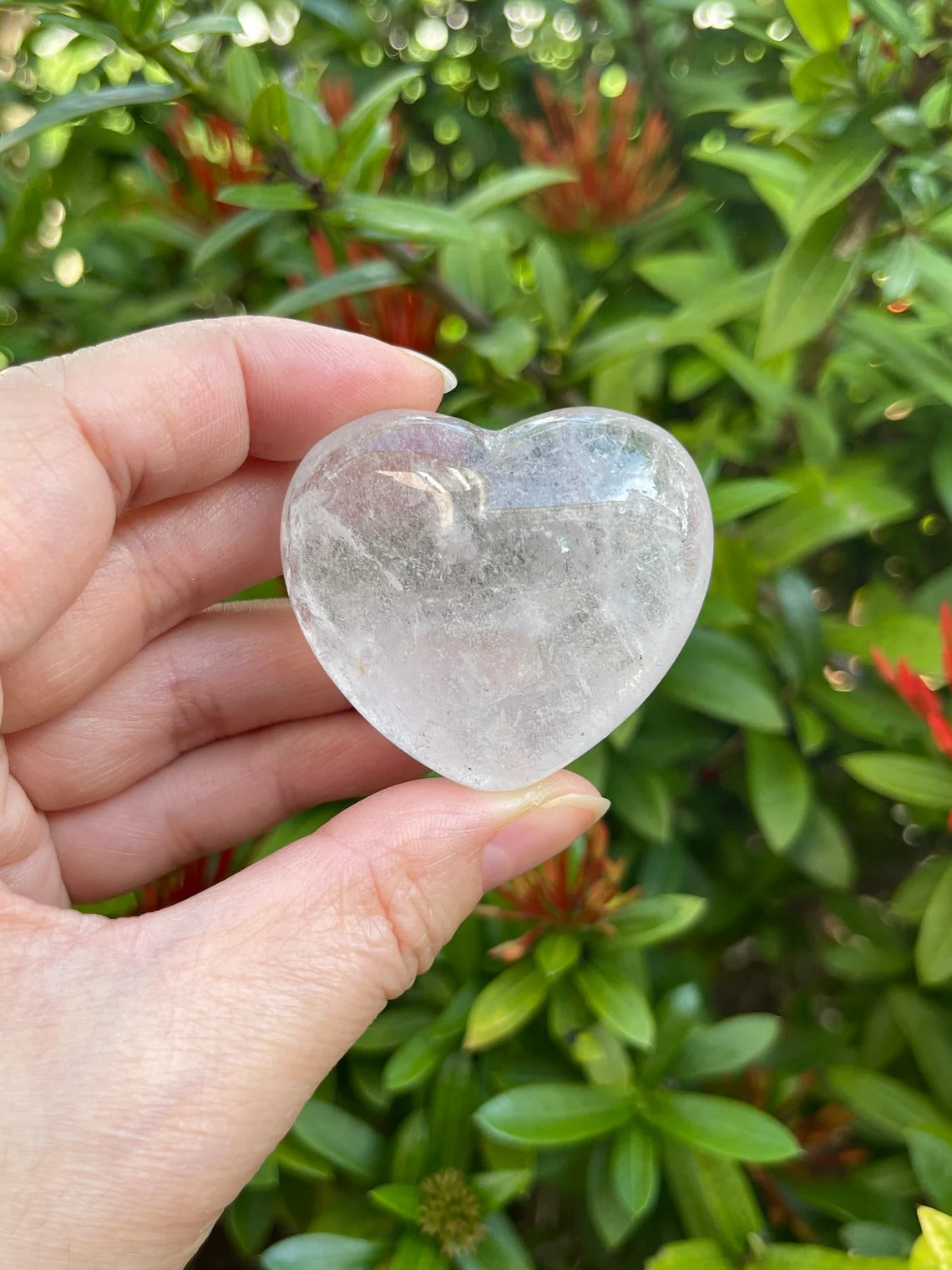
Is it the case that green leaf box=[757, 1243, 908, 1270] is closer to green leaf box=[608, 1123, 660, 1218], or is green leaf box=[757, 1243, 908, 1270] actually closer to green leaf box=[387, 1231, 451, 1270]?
green leaf box=[608, 1123, 660, 1218]

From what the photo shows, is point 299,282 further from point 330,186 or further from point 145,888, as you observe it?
point 145,888

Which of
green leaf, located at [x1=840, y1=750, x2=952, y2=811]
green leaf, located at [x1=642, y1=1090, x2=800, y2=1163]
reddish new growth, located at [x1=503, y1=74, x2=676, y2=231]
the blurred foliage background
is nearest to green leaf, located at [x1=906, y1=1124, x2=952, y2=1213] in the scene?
the blurred foliage background

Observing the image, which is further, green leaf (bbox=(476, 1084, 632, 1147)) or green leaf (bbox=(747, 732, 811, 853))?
green leaf (bbox=(747, 732, 811, 853))

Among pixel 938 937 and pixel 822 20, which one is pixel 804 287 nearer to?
pixel 822 20

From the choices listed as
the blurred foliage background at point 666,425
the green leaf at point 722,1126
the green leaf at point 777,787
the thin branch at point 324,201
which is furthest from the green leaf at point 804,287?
the green leaf at point 722,1126

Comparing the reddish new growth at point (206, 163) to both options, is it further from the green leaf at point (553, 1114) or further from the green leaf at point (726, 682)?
the green leaf at point (553, 1114)

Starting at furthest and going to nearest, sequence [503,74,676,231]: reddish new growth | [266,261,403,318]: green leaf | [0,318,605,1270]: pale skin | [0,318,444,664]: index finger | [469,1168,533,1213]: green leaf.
Answer: [503,74,676,231]: reddish new growth → [266,261,403,318]: green leaf → [469,1168,533,1213]: green leaf → [0,318,444,664]: index finger → [0,318,605,1270]: pale skin

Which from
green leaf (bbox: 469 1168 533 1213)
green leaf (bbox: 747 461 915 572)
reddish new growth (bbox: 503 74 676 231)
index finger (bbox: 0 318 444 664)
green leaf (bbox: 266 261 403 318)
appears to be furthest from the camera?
reddish new growth (bbox: 503 74 676 231)
